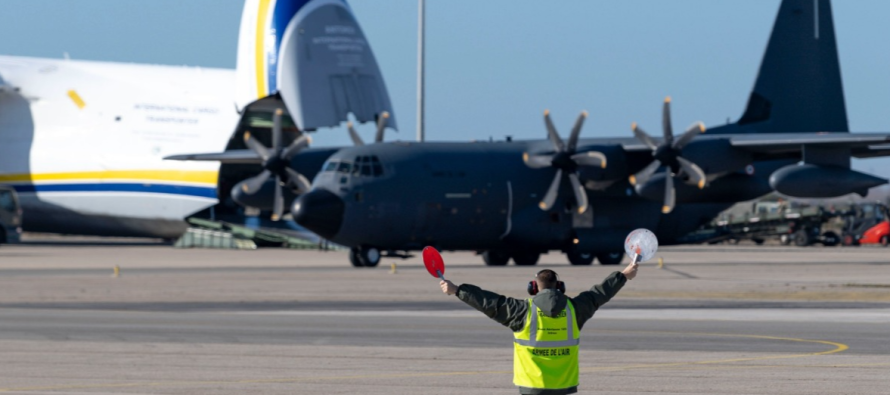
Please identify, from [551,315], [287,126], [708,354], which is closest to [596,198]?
[287,126]

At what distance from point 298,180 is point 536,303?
37387 millimetres

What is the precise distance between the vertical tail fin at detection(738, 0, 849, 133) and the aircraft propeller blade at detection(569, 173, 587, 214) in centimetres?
1082

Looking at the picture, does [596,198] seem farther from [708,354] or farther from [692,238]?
[708,354]

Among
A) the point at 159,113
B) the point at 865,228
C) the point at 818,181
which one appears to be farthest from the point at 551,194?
the point at 865,228

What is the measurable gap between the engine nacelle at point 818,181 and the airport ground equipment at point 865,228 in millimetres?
33680

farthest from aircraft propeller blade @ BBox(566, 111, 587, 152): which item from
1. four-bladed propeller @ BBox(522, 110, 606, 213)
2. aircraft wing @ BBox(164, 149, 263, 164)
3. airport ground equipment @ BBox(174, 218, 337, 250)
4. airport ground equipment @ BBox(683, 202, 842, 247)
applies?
airport ground equipment @ BBox(683, 202, 842, 247)

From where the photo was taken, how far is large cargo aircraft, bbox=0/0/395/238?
5691 centimetres

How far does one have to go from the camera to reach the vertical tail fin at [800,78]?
5150 centimetres

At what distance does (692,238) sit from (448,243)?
1291cm

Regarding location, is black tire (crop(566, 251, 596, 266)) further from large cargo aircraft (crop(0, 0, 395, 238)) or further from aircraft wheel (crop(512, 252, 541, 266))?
large cargo aircraft (crop(0, 0, 395, 238))

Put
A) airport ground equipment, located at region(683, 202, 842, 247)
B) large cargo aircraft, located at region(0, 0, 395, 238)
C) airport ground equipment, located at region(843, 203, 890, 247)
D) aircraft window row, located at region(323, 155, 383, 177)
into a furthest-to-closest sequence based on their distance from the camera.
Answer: airport ground equipment, located at region(843, 203, 890, 247) → airport ground equipment, located at region(683, 202, 842, 247) → large cargo aircraft, located at region(0, 0, 395, 238) → aircraft window row, located at region(323, 155, 383, 177)

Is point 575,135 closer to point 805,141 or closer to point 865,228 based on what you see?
point 805,141

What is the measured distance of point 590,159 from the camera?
141 ft

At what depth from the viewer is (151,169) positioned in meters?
61.7
